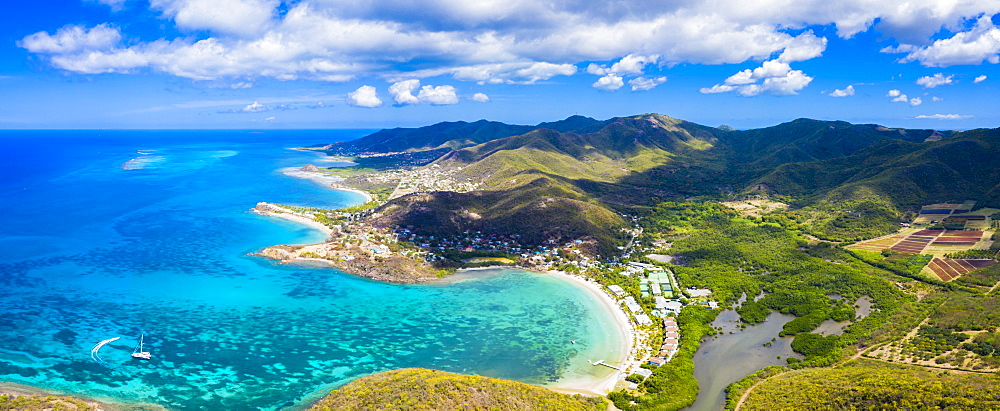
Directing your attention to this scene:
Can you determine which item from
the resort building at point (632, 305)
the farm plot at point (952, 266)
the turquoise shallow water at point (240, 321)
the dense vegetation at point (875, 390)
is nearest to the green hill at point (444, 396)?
the turquoise shallow water at point (240, 321)

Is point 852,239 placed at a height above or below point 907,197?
below

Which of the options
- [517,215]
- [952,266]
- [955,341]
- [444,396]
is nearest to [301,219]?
[517,215]

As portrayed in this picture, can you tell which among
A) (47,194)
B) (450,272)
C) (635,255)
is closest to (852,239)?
(635,255)

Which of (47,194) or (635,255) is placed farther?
(47,194)

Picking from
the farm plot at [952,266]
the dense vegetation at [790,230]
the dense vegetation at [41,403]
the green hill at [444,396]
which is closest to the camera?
the dense vegetation at [41,403]

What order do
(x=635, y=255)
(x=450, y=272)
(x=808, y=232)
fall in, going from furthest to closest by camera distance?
(x=808, y=232), (x=635, y=255), (x=450, y=272)

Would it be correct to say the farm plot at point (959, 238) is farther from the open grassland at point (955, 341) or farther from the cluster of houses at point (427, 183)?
the cluster of houses at point (427, 183)

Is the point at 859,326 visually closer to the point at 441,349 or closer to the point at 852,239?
the point at 852,239
